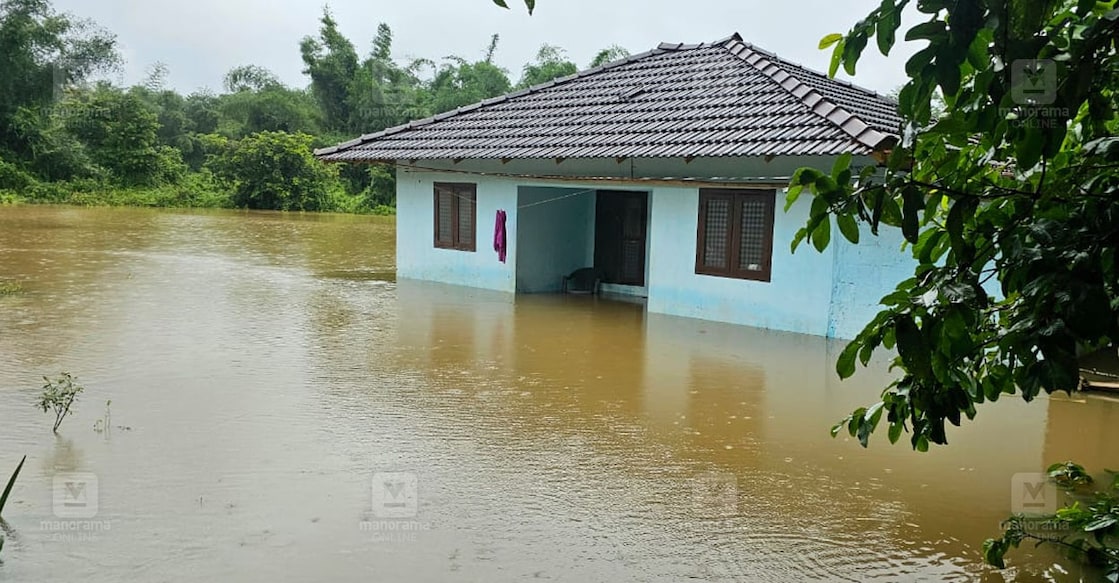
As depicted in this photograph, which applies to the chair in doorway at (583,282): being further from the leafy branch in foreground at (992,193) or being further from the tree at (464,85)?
the tree at (464,85)

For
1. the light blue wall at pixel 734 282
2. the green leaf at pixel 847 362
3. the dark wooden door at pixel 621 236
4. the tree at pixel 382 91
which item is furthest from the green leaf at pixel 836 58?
the tree at pixel 382 91

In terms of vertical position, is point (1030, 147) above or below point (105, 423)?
above

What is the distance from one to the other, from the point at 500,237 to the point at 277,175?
2475cm

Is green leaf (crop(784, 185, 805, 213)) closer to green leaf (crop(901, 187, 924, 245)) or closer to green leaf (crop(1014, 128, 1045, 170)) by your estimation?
green leaf (crop(901, 187, 924, 245))

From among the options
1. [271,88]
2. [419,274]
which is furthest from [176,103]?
[419,274]

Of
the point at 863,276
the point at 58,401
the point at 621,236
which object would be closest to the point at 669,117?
the point at 621,236

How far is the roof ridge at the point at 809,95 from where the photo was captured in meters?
9.25

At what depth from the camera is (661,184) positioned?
11.6m

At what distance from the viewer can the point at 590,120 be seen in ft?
A: 43.1

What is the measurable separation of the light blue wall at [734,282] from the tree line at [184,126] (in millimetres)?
25313

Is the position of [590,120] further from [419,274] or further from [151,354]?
[151,354]

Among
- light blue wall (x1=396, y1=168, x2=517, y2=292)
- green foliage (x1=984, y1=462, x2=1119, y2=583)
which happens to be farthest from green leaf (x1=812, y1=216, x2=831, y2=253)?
light blue wall (x1=396, y1=168, x2=517, y2=292)

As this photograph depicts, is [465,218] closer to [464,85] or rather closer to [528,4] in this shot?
[528,4]

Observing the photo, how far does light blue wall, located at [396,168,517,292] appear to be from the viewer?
44.5 ft
